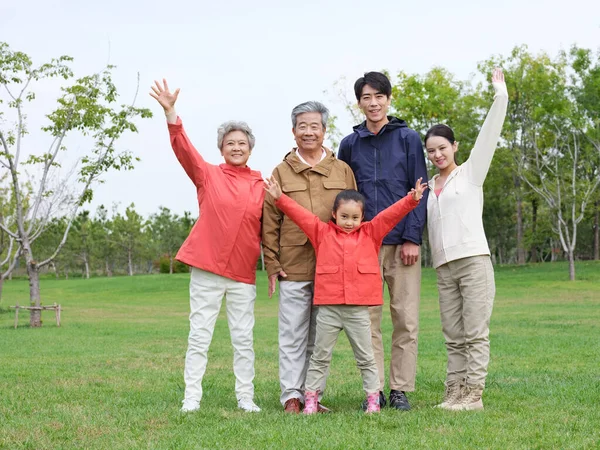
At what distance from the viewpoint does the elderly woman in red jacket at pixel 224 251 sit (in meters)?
5.34

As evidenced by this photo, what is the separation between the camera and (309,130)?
5.32 meters

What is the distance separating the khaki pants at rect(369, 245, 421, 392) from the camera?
5.41m

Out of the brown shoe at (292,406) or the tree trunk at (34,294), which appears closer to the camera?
the brown shoe at (292,406)

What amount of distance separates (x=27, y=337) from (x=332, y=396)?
32.1 feet

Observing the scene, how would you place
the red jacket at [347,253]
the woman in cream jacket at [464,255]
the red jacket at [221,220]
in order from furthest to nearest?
the red jacket at [221,220]
the woman in cream jacket at [464,255]
the red jacket at [347,253]

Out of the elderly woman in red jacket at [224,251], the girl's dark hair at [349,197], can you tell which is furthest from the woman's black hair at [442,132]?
the elderly woman in red jacket at [224,251]

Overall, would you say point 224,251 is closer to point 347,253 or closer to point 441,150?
point 347,253

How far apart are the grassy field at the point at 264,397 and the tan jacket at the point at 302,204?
1.11 m

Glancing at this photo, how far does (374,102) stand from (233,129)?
1107 millimetres

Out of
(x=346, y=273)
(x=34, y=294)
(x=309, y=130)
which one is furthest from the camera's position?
(x=34, y=294)

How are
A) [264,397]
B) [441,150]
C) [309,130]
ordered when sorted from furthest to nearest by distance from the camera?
[264,397] < [441,150] < [309,130]

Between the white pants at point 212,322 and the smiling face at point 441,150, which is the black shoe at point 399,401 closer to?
the white pants at point 212,322

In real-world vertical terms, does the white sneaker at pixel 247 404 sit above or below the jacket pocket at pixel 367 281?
below

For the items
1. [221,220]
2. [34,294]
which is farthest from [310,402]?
[34,294]
